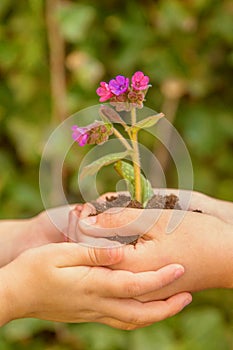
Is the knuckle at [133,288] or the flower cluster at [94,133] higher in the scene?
the flower cluster at [94,133]

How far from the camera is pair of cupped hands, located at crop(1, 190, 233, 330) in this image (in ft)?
2.03

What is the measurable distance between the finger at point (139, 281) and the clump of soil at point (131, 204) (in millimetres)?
36

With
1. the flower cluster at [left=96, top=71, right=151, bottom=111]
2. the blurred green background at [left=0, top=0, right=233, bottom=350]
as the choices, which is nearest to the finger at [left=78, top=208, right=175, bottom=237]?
the flower cluster at [left=96, top=71, right=151, bottom=111]

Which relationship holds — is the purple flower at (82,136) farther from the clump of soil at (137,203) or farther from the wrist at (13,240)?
the wrist at (13,240)

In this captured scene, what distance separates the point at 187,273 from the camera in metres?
0.63

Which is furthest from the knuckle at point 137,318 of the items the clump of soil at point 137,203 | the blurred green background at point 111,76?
the blurred green background at point 111,76

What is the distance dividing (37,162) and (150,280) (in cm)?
88

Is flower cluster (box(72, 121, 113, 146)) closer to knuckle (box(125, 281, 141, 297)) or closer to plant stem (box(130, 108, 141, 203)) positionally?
plant stem (box(130, 108, 141, 203))

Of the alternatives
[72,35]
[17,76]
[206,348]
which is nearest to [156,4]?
[72,35]

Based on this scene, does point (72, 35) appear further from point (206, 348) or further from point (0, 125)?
point (206, 348)

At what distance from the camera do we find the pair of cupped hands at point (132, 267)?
0.62 m

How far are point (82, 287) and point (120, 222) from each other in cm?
7

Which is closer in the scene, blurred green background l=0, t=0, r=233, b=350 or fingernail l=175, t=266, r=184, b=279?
fingernail l=175, t=266, r=184, b=279

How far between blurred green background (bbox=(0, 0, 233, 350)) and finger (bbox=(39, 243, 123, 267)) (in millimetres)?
710
